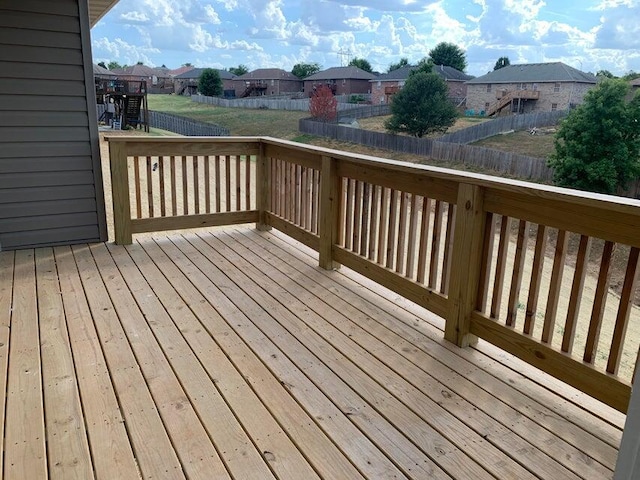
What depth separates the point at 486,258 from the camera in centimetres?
241

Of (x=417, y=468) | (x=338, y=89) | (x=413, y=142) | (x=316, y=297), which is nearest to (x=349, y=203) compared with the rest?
(x=316, y=297)

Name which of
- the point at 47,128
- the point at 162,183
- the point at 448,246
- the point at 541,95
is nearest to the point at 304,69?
the point at 541,95

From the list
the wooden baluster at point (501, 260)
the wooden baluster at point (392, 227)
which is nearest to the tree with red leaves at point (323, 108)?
the wooden baluster at point (392, 227)

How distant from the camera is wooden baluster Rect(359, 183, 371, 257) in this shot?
3262mm

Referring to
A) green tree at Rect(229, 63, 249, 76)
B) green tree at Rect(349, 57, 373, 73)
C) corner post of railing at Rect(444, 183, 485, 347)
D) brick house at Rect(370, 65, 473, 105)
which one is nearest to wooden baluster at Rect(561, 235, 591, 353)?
corner post of railing at Rect(444, 183, 485, 347)

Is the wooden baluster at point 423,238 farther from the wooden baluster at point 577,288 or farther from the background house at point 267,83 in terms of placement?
the background house at point 267,83

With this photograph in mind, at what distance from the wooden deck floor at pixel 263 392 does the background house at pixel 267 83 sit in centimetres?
5121

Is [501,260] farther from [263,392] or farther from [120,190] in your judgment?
[120,190]

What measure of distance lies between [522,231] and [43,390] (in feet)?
7.11

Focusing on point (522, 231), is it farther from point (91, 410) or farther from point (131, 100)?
point (131, 100)

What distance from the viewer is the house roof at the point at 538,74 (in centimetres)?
2716

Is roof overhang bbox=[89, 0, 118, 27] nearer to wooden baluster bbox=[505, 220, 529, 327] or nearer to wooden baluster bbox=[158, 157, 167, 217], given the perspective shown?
wooden baluster bbox=[158, 157, 167, 217]

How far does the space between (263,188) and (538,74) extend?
30.1 meters

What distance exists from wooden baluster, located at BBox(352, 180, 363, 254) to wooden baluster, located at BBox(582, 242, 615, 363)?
1660mm
